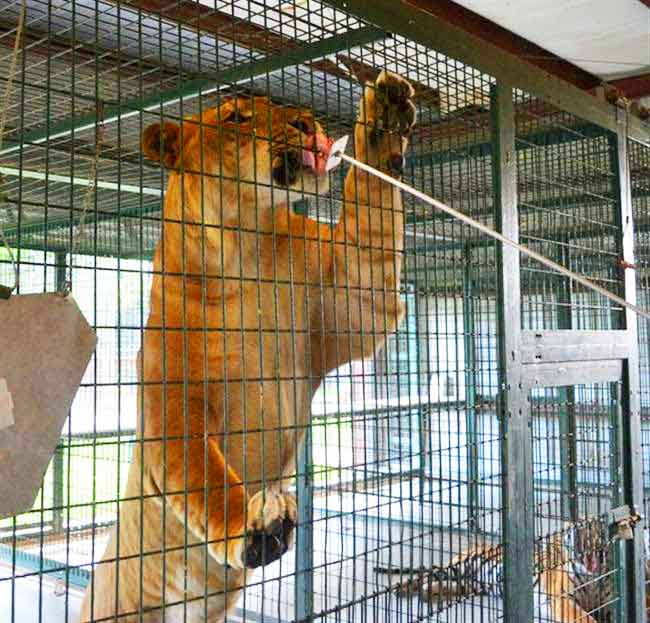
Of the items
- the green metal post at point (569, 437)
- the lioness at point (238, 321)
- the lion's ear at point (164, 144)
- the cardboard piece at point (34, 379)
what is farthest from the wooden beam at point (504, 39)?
the cardboard piece at point (34, 379)

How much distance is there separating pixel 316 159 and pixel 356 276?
0.51 m

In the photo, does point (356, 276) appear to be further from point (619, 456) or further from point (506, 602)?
point (619, 456)

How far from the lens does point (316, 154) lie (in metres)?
1.75

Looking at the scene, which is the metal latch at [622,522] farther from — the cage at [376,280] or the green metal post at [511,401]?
the green metal post at [511,401]

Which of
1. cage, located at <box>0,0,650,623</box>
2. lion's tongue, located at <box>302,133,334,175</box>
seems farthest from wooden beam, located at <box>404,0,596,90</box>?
lion's tongue, located at <box>302,133,334,175</box>

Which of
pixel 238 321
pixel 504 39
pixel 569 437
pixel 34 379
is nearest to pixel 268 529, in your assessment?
pixel 34 379

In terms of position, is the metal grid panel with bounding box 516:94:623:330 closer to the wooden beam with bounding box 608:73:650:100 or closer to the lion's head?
the wooden beam with bounding box 608:73:650:100

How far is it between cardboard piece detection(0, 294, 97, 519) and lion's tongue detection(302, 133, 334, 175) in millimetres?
725

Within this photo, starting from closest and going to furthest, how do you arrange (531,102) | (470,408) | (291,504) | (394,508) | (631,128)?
(291,504), (470,408), (531,102), (631,128), (394,508)

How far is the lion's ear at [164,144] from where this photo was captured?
172cm

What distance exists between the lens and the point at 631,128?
9.61 ft

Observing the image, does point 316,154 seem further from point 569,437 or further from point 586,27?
point 586,27

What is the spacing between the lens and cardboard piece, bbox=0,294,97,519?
1124 millimetres

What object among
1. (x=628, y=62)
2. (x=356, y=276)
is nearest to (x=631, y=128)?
(x=628, y=62)
